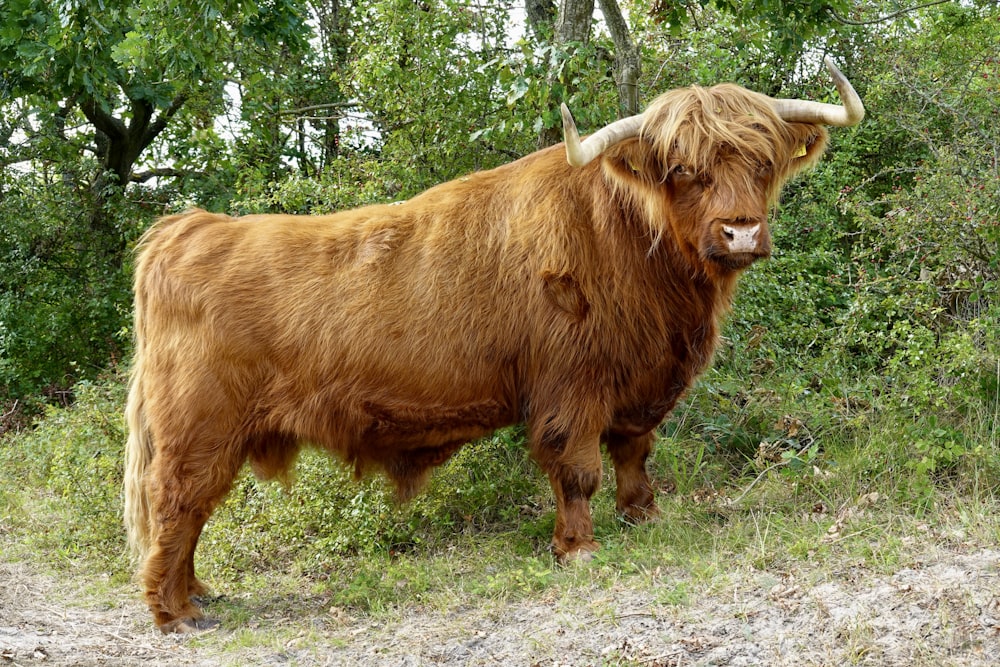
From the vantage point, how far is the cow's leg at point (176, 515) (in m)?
4.82

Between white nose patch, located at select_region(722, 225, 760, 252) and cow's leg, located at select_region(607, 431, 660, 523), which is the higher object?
white nose patch, located at select_region(722, 225, 760, 252)

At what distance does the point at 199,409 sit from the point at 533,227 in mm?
1798

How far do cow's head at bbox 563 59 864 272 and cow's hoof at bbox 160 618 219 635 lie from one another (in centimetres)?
271

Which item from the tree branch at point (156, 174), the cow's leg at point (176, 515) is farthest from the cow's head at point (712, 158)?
the tree branch at point (156, 174)

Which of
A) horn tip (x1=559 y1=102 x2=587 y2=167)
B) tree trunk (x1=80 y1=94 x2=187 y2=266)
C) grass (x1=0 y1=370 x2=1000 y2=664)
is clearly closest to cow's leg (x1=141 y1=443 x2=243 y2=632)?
grass (x1=0 y1=370 x2=1000 y2=664)

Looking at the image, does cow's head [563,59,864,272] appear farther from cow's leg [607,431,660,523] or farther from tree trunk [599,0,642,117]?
tree trunk [599,0,642,117]

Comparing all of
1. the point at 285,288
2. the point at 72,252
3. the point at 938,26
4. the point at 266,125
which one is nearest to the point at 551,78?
the point at 285,288

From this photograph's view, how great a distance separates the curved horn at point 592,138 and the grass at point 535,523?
177 centimetres

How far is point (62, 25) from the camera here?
5578 millimetres

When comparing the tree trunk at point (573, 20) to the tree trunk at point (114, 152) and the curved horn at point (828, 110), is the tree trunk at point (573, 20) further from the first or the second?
the tree trunk at point (114, 152)

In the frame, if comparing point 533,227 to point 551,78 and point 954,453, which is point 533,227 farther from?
point 954,453

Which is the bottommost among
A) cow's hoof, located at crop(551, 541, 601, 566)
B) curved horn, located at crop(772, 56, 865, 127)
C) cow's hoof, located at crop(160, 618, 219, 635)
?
cow's hoof, located at crop(160, 618, 219, 635)

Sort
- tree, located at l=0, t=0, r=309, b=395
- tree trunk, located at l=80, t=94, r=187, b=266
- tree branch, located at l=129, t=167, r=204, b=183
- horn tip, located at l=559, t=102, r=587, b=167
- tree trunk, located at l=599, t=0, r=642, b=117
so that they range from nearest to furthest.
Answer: horn tip, located at l=559, t=102, r=587, b=167 → tree trunk, located at l=599, t=0, r=642, b=117 → tree, located at l=0, t=0, r=309, b=395 → tree trunk, located at l=80, t=94, r=187, b=266 → tree branch, located at l=129, t=167, r=204, b=183

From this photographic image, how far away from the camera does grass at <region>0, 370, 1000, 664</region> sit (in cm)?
450
